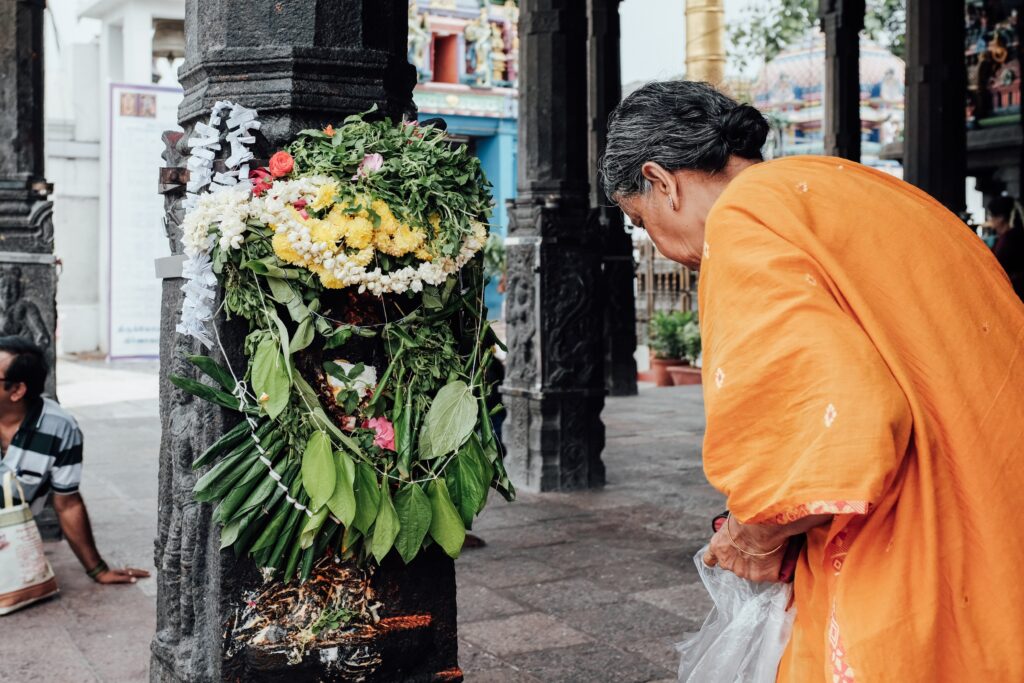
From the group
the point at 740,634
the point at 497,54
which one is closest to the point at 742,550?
the point at 740,634

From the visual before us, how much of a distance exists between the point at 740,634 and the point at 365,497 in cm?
87

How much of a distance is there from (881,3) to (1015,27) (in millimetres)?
11950

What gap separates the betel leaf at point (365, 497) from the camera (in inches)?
101

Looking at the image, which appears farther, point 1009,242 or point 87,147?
point 87,147

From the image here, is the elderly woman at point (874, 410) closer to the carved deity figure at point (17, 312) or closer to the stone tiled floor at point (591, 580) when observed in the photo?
the stone tiled floor at point (591, 580)

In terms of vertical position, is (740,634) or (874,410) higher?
(874,410)

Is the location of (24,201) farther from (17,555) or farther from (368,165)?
(368,165)

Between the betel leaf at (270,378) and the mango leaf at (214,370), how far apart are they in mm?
70

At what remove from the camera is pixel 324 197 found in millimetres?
2539

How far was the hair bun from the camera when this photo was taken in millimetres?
2062

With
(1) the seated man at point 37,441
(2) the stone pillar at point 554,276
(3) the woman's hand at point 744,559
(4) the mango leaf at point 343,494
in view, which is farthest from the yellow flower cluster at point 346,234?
(2) the stone pillar at point 554,276

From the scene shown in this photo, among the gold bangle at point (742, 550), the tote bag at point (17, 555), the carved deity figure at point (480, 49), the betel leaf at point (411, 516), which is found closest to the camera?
the gold bangle at point (742, 550)

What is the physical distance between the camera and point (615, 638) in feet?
14.3

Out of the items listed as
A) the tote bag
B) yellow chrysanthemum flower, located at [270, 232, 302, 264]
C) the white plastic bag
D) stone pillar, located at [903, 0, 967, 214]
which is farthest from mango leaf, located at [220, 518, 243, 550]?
stone pillar, located at [903, 0, 967, 214]
